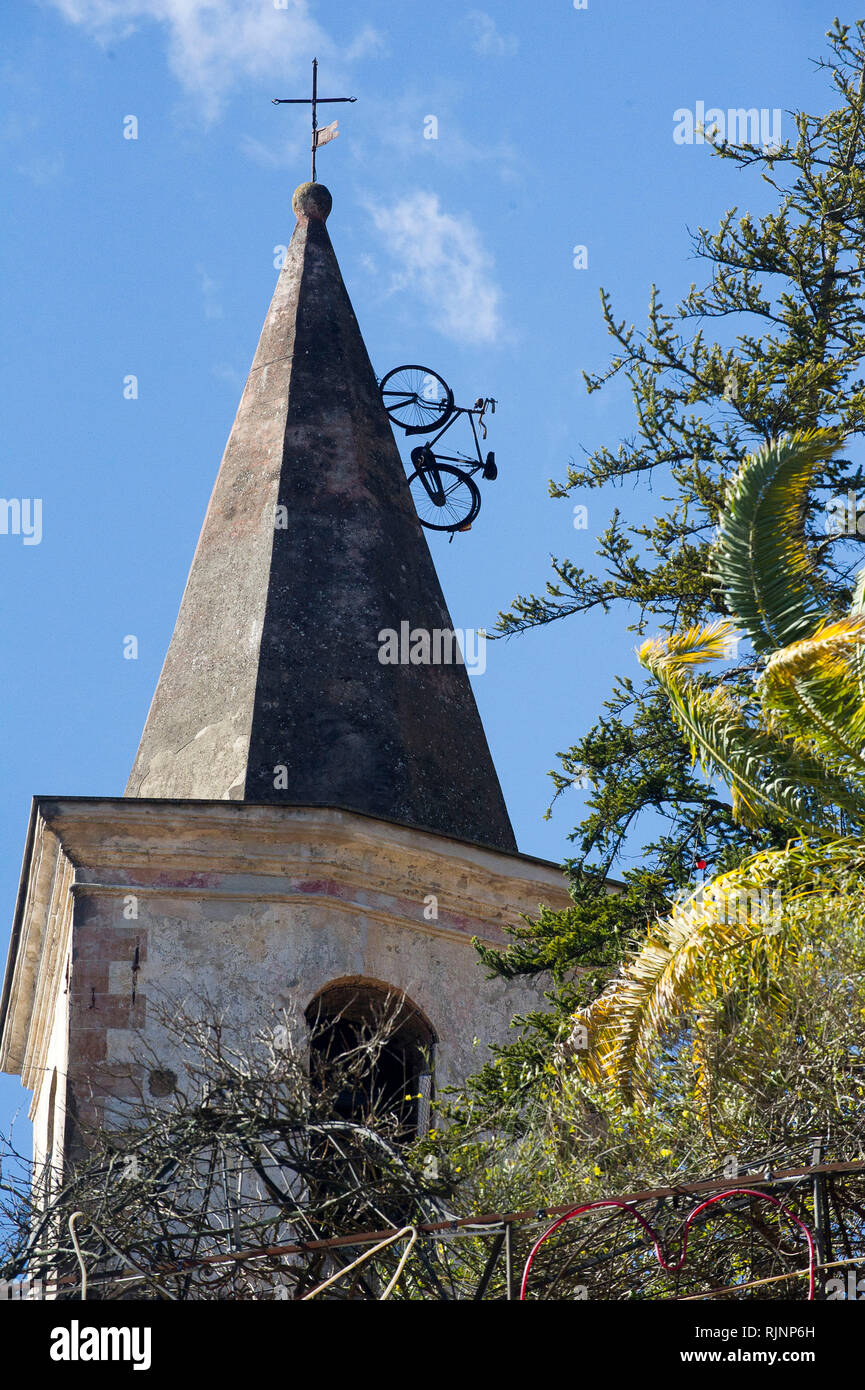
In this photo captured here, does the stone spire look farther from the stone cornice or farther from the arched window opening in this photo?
the arched window opening

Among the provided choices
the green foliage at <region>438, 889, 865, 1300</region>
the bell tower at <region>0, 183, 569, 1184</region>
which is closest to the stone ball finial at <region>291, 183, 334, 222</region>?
the bell tower at <region>0, 183, 569, 1184</region>

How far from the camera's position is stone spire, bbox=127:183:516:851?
1638cm

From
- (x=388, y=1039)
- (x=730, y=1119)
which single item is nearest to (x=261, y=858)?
(x=388, y=1039)

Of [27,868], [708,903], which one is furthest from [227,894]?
[708,903]

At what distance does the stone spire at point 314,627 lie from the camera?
16.4m

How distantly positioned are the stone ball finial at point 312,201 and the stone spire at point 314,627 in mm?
825

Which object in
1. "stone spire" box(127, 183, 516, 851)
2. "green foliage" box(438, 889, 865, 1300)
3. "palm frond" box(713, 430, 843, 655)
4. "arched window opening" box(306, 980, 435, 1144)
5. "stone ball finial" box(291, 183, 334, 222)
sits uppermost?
"stone ball finial" box(291, 183, 334, 222)

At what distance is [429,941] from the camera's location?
15.4 meters

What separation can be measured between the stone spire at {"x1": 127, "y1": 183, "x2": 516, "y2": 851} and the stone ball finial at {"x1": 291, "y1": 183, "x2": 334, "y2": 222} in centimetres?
83

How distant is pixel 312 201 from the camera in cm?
1988

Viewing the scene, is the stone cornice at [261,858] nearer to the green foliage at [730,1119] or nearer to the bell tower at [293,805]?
the bell tower at [293,805]

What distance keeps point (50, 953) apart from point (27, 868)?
0.65 metres

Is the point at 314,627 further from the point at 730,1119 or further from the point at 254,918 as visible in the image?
the point at 730,1119

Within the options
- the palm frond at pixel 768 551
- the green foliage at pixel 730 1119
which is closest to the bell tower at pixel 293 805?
the green foliage at pixel 730 1119
